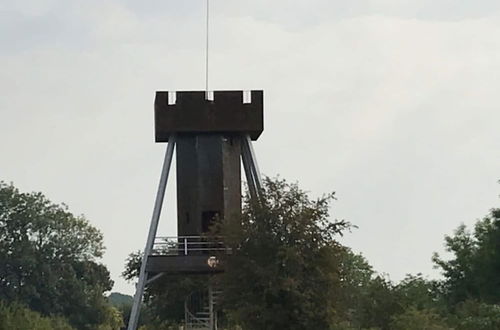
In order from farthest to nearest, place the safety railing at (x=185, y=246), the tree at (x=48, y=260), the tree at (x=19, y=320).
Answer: the tree at (x=48, y=260) → the tree at (x=19, y=320) → the safety railing at (x=185, y=246)

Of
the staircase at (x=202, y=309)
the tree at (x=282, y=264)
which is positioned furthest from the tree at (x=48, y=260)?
the tree at (x=282, y=264)

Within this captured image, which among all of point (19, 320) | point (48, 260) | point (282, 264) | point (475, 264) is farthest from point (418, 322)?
point (48, 260)

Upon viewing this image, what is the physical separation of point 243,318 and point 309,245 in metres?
3.36

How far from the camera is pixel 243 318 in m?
40.2

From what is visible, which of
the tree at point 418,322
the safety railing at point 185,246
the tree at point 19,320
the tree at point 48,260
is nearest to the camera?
the tree at point 418,322

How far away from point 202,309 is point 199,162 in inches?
598

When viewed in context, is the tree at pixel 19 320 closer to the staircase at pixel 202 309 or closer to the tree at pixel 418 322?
the staircase at pixel 202 309

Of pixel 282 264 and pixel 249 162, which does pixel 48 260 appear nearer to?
pixel 249 162

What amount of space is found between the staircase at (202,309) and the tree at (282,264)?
726cm

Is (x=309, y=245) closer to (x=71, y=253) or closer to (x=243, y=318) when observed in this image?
(x=243, y=318)

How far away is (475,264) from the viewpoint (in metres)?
64.8

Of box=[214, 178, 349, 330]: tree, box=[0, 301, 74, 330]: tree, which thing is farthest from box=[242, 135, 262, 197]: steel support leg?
box=[0, 301, 74, 330]: tree

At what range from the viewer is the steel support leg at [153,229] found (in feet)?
174

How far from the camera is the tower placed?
53.0m
